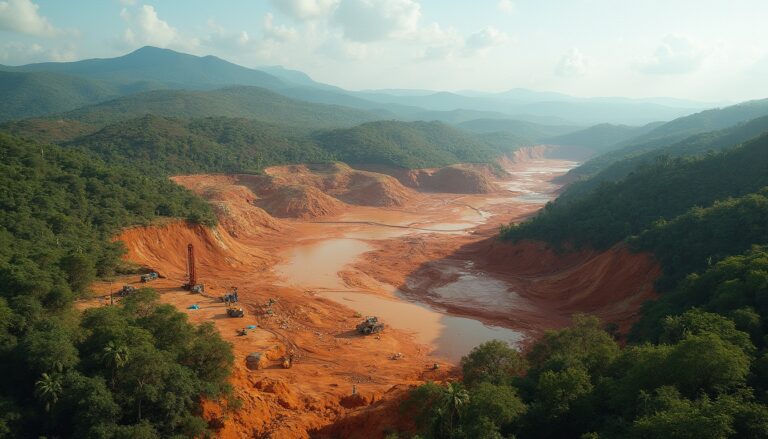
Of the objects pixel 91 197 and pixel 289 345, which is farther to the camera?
pixel 91 197

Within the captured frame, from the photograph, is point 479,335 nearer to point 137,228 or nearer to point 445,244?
point 445,244

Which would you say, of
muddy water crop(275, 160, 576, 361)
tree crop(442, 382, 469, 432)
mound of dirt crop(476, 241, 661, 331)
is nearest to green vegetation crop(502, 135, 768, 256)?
mound of dirt crop(476, 241, 661, 331)

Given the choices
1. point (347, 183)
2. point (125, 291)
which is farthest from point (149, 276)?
point (347, 183)

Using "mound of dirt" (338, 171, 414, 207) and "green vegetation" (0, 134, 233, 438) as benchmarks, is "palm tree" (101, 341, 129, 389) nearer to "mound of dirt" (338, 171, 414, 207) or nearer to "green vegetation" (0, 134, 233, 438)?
"green vegetation" (0, 134, 233, 438)

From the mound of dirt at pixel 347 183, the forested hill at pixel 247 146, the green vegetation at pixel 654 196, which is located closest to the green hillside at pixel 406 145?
the forested hill at pixel 247 146

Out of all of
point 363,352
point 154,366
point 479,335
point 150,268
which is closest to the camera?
point 154,366

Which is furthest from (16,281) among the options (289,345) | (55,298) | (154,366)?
(289,345)
